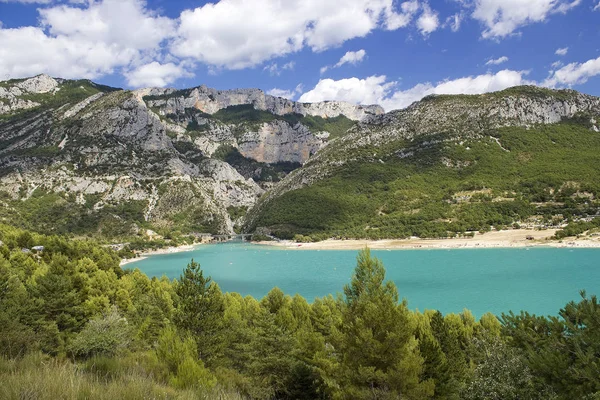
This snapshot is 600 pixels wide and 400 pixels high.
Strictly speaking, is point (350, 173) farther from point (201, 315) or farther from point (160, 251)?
point (201, 315)

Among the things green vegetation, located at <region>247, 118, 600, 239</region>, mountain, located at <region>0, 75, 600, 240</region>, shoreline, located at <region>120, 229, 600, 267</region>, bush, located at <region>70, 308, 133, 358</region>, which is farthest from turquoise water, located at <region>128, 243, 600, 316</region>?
mountain, located at <region>0, 75, 600, 240</region>

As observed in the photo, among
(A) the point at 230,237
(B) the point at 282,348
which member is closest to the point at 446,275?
(B) the point at 282,348

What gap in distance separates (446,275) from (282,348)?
4607cm

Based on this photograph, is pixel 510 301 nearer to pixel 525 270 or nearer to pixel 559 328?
pixel 525 270

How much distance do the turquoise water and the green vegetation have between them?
2197 centimetres

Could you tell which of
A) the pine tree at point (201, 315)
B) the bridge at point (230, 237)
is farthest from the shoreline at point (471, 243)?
the pine tree at point (201, 315)

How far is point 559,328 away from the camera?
24.3 ft

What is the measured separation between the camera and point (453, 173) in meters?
124

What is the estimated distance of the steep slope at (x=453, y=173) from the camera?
98.1 meters

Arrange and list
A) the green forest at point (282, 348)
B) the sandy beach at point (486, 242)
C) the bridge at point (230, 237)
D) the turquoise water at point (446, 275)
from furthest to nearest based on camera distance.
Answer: the bridge at point (230, 237) → the sandy beach at point (486, 242) → the turquoise water at point (446, 275) → the green forest at point (282, 348)

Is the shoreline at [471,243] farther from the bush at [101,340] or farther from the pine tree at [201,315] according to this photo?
the bush at [101,340]

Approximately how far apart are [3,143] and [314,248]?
133m

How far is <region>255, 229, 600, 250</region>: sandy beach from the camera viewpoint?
7551cm

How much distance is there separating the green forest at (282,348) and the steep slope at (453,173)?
83.3m
